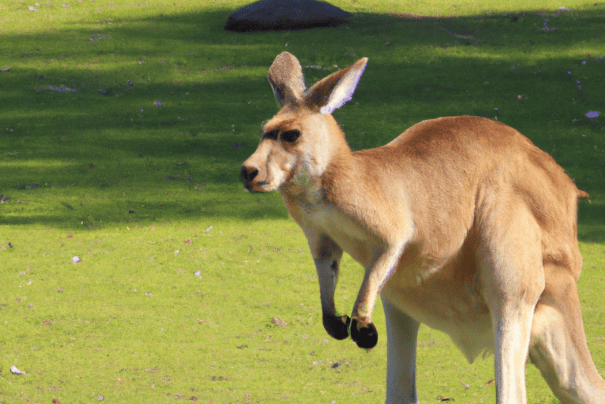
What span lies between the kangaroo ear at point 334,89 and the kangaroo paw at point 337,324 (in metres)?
0.69

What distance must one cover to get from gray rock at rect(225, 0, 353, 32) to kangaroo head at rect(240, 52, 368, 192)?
8.34 meters

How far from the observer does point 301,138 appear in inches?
76.1

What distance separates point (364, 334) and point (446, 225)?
1.39ft

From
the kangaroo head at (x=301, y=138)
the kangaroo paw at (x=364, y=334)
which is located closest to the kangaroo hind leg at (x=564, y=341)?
the kangaroo paw at (x=364, y=334)

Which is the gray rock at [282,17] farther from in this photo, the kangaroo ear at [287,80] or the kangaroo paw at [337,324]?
the kangaroo paw at [337,324]

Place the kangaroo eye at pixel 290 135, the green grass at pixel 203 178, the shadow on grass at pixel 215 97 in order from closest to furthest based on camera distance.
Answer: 1. the kangaroo eye at pixel 290 135
2. the green grass at pixel 203 178
3. the shadow on grass at pixel 215 97

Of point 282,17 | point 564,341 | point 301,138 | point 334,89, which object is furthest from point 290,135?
point 282,17

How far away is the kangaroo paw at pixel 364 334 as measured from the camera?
202 cm

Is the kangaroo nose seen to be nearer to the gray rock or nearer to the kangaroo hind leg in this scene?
the kangaroo hind leg

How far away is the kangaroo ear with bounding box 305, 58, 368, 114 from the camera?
1.93 meters

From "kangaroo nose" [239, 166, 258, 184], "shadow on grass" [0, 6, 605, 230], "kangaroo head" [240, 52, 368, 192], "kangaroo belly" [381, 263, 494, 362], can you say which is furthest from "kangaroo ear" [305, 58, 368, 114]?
"shadow on grass" [0, 6, 605, 230]

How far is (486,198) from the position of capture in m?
2.19

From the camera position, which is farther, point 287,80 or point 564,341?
point 564,341

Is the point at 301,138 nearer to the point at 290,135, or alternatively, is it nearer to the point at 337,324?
the point at 290,135
